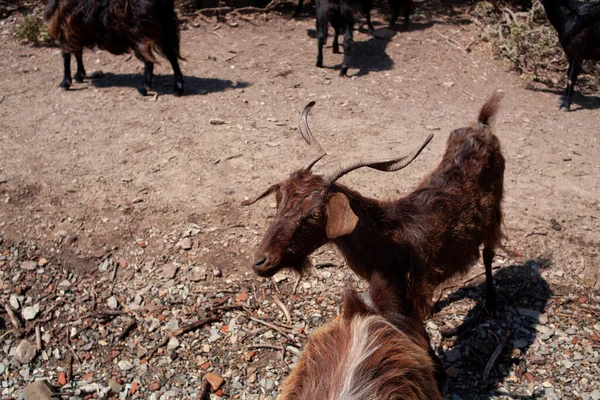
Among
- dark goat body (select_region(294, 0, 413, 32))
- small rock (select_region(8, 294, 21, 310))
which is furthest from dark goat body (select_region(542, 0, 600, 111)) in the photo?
small rock (select_region(8, 294, 21, 310))

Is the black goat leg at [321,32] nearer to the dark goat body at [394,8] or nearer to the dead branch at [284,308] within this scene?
the dark goat body at [394,8]

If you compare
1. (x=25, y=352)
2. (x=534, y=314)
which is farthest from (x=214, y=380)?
(x=534, y=314)

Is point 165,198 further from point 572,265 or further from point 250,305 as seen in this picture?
point 572,265

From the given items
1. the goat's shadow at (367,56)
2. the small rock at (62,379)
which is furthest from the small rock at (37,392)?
the goat's shadow at (367,56)

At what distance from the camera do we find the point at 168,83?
351 inches

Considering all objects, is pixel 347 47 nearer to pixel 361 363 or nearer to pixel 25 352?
pixel 25 352

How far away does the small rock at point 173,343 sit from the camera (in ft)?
15.3

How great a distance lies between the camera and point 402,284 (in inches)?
144

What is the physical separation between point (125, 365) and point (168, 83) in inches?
216

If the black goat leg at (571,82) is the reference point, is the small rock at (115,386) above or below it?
below

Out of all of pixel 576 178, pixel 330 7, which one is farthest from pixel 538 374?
pixel 330 7

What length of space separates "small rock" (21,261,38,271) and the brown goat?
12.0 ft

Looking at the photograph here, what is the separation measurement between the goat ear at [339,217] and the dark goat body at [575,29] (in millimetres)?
6700

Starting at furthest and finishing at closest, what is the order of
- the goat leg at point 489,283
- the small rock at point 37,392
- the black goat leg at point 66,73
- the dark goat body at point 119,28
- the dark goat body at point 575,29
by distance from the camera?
1. the black goat leg at point 66,73
2. the dark goat body at point 575,29
3. the dark goat body at point 119,28
4. the goat leg at point 489,283
5. the small rock at point 37,392
